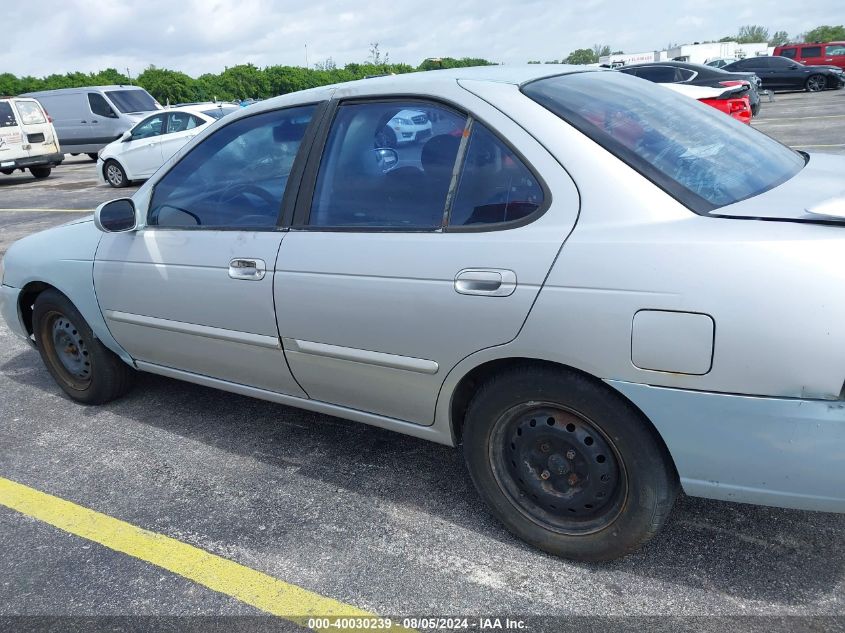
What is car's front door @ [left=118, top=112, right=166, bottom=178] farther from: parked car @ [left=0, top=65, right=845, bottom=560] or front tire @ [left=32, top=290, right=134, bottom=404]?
parked car @ [left=0, top=65, right=845, bottom=560]

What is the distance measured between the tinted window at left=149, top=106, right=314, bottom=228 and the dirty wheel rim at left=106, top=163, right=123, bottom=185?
12.0 metres

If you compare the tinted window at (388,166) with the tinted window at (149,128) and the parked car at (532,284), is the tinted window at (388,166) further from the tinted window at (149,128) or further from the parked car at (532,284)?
the tinted window at (149,128)

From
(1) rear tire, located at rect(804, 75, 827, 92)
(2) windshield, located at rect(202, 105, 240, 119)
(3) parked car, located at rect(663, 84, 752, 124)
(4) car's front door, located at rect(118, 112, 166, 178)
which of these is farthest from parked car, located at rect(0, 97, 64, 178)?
(1) rear tire, located at rect(804, 75, 827, 92)

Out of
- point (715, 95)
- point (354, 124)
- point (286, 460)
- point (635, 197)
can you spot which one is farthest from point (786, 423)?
point (715, 95)

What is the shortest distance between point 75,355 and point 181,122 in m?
10.8

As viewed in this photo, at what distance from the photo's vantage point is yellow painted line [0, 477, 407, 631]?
7.88 feet

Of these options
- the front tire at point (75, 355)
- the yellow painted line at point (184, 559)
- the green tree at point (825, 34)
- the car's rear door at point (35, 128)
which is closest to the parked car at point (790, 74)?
the car's rear door at point (35, 128)

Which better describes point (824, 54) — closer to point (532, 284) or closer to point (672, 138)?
point (672, 138)

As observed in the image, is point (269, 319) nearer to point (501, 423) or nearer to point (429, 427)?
point (429, 427)

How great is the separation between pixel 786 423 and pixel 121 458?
9.44 feet

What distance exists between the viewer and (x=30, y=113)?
16406 millimetres

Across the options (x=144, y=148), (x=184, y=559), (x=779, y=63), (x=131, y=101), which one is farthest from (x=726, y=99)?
(x=779, y=63)

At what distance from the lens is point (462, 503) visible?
2.95m

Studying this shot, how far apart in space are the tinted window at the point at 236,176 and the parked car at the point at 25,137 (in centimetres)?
1496
